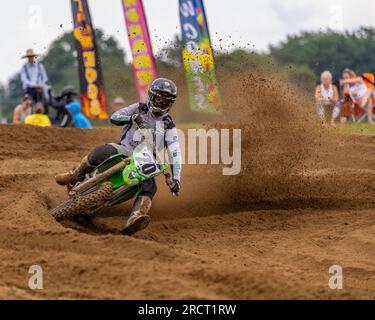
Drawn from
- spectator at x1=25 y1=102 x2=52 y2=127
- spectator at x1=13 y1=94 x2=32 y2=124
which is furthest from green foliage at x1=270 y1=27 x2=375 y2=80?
spectator at x1=25 y1=102 x2=52 y2=127

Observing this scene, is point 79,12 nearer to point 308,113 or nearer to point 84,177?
point 308,113

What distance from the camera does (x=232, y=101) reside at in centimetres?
1264

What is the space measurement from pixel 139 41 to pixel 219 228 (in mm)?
11438

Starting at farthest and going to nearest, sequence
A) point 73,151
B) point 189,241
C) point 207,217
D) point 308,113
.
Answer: point 73,151 → point 308,113 → point 207,217 → point 189,241

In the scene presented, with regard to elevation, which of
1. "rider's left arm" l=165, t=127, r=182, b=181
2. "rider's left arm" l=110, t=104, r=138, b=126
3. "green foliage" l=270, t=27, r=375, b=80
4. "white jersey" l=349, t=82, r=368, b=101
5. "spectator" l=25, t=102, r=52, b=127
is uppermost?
"green foliage" l=270, t=27, r=375, b=80

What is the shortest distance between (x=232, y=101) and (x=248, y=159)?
136 centimetres

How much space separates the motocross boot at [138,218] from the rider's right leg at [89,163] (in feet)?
2.19

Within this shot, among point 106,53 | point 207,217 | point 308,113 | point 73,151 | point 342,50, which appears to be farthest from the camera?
point 106,53

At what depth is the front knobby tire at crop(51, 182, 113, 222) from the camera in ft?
28.9

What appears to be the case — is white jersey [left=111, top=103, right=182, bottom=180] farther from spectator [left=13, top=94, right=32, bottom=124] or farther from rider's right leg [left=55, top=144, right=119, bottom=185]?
spectator [left=13, top=94, right=32, bottom=124]

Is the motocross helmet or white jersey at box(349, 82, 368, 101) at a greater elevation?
white jersey at box(349, 82, 368, 101)

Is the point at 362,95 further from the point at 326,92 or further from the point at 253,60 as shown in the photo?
→ the point at 253,60

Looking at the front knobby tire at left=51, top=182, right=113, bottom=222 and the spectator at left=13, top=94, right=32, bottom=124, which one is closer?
the front knobby tire at left=51, top=182, right=113, bottom=222

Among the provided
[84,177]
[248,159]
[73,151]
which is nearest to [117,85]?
[73,151]
